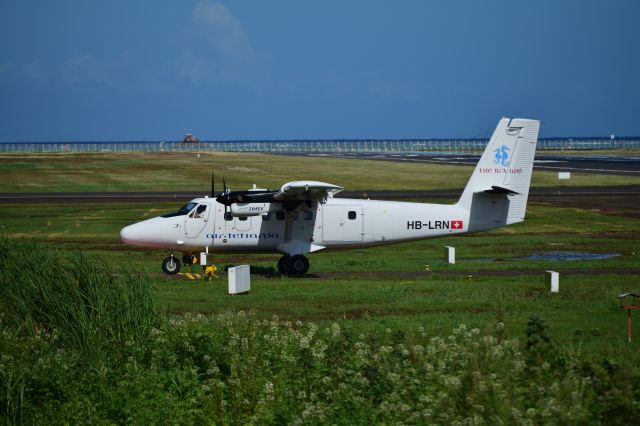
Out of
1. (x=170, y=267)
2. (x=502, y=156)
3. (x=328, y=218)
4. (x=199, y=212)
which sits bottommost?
(x=170, y=267)

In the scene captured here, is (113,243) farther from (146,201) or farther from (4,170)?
(4,170)

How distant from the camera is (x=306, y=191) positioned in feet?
106

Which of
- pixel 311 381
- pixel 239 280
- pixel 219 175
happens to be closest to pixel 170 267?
pixel 239 280

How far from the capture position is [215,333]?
1717 cm

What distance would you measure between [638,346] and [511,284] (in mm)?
9826

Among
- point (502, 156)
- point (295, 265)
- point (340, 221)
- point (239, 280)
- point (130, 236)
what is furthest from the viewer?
point (502, 156)

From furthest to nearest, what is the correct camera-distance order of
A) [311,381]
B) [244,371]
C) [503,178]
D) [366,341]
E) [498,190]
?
[503,178] → [498,190] → [366,341] → [244,371] → [311,381]

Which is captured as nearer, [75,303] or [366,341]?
[366,341]

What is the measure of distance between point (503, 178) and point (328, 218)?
6.41m

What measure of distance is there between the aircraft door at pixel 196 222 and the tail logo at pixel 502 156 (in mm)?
10382

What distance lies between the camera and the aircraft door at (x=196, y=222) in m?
33.3

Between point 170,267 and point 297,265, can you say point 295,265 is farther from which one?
point 170,267

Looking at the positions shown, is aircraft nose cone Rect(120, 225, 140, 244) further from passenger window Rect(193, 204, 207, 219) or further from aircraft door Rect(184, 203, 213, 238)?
passenger window Rect(193, 204, 207, 219)

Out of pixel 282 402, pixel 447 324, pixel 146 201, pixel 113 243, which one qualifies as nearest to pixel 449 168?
pixel 146 201
